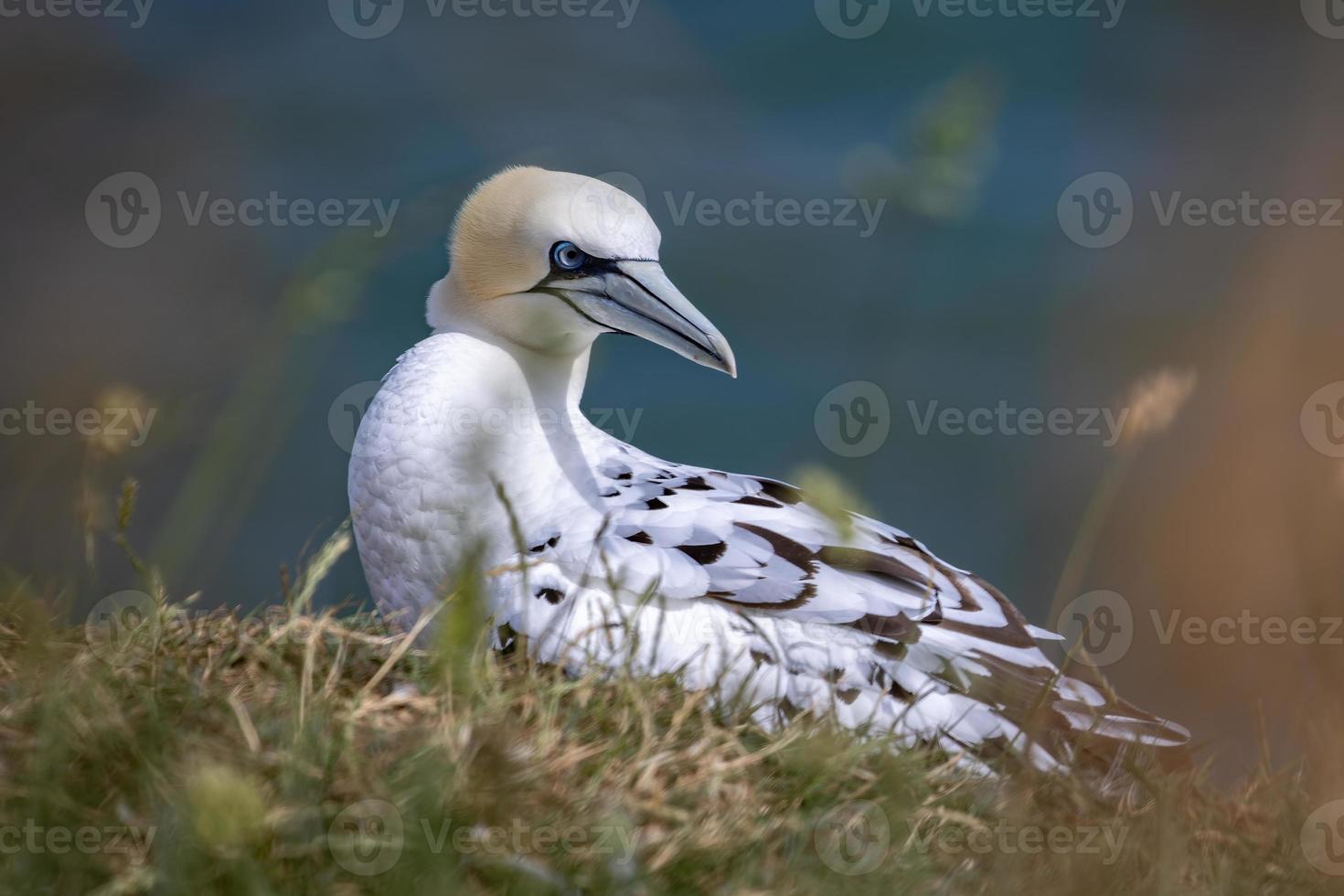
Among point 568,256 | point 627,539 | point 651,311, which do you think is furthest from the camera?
point 568,256

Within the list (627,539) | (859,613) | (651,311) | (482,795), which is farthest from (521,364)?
(482,795)

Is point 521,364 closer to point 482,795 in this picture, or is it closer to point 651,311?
point 651,311

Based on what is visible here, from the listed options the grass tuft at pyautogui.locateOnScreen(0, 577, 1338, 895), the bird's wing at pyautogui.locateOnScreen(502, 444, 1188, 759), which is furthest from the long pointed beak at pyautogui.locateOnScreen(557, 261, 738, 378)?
the grass tuft at pyautogui.locateOnScreen(0, 577, 1338, 895)

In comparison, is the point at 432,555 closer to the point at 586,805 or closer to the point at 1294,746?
the point at 586,805

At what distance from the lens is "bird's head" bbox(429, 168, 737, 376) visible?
13.5 ft

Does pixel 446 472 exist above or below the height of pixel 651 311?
below

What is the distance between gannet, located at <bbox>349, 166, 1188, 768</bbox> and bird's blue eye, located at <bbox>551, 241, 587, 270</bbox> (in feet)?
0.03

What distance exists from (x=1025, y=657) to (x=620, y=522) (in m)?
1.22

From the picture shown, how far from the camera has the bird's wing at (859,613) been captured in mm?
3479

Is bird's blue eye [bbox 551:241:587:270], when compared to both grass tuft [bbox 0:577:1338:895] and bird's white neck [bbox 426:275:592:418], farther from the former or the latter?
grass tuft [bbox 0:577:1338:895]

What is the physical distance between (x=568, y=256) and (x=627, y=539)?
1066 millimetres

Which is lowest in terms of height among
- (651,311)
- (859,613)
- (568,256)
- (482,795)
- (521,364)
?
(482,795)

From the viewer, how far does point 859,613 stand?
3596 mm

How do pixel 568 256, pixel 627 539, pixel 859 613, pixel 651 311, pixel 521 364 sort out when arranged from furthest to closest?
1. pixel 521 364
2. pixel 568 256
3. pixel 651 311
4. pixel 627 539
5. pixel 859 613
